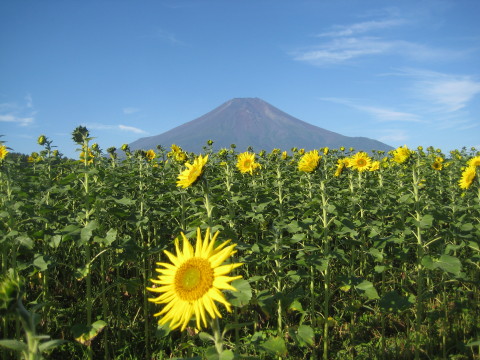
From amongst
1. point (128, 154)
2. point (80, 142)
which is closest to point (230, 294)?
point (80, 142)

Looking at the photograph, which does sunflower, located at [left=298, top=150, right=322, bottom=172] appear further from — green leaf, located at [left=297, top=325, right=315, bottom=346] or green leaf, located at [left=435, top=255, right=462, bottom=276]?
green leaf, located at [left=297, top=325, right=315, bottom=346]

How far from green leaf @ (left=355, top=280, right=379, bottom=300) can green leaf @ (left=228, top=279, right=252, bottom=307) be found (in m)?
1.68

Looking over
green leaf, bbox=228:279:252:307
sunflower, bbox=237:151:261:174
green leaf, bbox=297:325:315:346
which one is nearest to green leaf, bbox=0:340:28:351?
green leaf, bbox=228:279:252:307

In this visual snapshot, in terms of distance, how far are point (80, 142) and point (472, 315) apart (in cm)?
498

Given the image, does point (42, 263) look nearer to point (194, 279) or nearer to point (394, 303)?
point (194, 279)

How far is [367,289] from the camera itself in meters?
3.38

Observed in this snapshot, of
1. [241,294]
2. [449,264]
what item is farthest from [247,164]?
[241,294]

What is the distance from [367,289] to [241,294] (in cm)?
180

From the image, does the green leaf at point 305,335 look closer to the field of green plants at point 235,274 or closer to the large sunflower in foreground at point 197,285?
the field of green plants at point 235,274

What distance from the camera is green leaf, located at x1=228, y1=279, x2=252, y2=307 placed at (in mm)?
2084

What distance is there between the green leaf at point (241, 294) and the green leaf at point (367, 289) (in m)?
1.68

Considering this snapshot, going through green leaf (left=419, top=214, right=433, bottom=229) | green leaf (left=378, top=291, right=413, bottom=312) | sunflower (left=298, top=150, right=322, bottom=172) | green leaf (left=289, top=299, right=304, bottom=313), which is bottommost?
green leaf (left=289, top=299, right=304, bottom=313)

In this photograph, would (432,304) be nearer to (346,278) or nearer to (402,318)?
(402,318)

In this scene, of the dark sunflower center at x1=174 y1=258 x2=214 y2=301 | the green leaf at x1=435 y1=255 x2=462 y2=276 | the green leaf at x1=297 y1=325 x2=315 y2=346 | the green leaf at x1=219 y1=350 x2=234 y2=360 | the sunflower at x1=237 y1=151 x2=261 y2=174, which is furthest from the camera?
the sunflower at x1=237 y1=151 x2=261 y2=174
